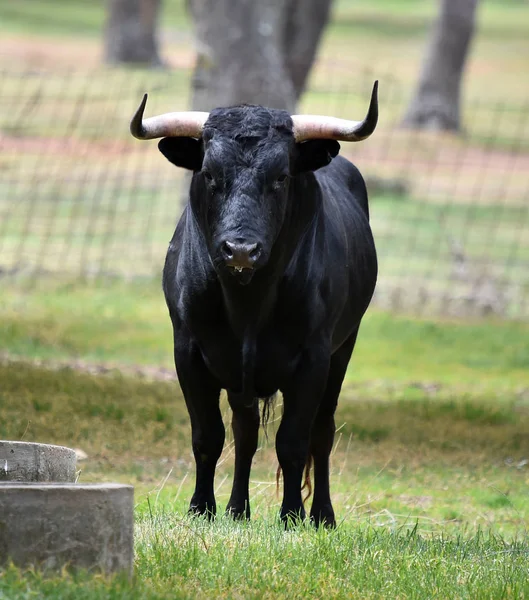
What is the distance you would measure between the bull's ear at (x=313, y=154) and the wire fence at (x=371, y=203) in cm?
1013

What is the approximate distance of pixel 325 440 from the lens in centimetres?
823

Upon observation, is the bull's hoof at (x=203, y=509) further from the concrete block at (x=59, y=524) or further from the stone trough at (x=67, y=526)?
the concrete block at (x=59, y=524)

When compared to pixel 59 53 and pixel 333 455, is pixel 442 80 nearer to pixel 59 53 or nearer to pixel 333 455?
pixel 59 53

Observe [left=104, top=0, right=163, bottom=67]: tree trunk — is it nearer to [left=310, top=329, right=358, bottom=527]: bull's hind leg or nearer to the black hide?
[left=310, top=329, right=358, bottom=527]: bull's hind leg

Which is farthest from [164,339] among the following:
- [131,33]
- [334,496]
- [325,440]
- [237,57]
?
[131,33]

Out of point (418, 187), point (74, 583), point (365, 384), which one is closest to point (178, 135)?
point (74, 583)

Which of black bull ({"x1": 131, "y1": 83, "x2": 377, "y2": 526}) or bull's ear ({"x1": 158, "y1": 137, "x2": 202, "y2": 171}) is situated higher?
bull's ear ({"x1": 158, "y1": 137, "x2": 202, "y2": 171})

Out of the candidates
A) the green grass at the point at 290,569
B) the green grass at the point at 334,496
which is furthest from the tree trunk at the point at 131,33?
the green grass at the point at 290,569

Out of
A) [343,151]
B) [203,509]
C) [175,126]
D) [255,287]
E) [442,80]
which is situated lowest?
[203,509]

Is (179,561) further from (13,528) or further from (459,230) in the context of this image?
(459,230)

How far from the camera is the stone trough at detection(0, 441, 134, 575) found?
193 inches

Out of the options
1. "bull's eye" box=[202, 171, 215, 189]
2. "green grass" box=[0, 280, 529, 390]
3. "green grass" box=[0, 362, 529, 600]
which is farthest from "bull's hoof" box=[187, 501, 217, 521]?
"green grass" box=[0, 280, 529, 390]

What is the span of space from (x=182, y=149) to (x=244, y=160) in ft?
1.68

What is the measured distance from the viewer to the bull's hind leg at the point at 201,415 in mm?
7348
